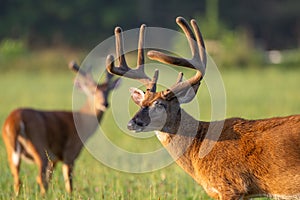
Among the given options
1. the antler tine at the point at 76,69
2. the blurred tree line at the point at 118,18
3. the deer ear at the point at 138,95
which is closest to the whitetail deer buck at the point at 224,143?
the deer ear at the point at 138,95

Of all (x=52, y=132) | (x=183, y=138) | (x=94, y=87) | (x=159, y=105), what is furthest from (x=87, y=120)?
(x=159, y=105)

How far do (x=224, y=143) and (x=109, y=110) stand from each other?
11.5 meters

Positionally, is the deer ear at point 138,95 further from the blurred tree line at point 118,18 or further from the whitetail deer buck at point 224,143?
the blurred tree line at point 118,18

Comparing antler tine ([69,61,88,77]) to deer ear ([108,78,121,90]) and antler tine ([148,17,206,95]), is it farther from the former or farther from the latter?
antler tine ([148,17,206,95])

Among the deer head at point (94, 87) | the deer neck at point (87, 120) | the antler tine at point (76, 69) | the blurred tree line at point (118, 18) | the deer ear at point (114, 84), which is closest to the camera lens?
the deer neck at point (87, 120)

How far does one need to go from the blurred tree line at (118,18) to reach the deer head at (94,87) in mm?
28867

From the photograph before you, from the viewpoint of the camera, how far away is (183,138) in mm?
6168

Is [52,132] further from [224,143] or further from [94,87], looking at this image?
[224,143]

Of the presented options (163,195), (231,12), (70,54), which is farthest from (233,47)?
(163,195)

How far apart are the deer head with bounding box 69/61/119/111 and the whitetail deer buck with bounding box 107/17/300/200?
13.3 feet

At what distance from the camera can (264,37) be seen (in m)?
48.4

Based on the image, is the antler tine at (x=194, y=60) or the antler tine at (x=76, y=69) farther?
the antler tine at (x=76, y=69)

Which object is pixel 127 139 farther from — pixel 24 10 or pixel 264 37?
pixel 264 37

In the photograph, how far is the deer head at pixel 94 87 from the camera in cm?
1043
